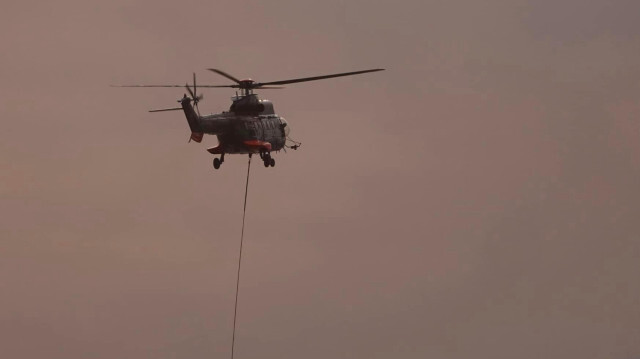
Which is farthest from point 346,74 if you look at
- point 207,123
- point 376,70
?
point 207,123

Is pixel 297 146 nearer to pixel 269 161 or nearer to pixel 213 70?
pixel 269 161

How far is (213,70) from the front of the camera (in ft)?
269

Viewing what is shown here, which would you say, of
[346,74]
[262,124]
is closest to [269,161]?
[262,124]

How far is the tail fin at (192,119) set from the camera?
8688 centimetres

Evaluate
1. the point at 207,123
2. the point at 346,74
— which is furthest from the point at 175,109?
the point at 346,74

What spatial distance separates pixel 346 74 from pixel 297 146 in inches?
427

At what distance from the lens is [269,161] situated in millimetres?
89438

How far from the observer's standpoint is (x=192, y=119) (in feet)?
286

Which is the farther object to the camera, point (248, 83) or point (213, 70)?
point (248, 83)

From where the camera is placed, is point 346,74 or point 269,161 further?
point 269,161

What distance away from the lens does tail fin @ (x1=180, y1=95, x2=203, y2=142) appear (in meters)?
86.9

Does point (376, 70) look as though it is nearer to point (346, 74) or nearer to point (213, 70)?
point (346, 74)

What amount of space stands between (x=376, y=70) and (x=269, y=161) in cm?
893

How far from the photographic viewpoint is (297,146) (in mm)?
92875
